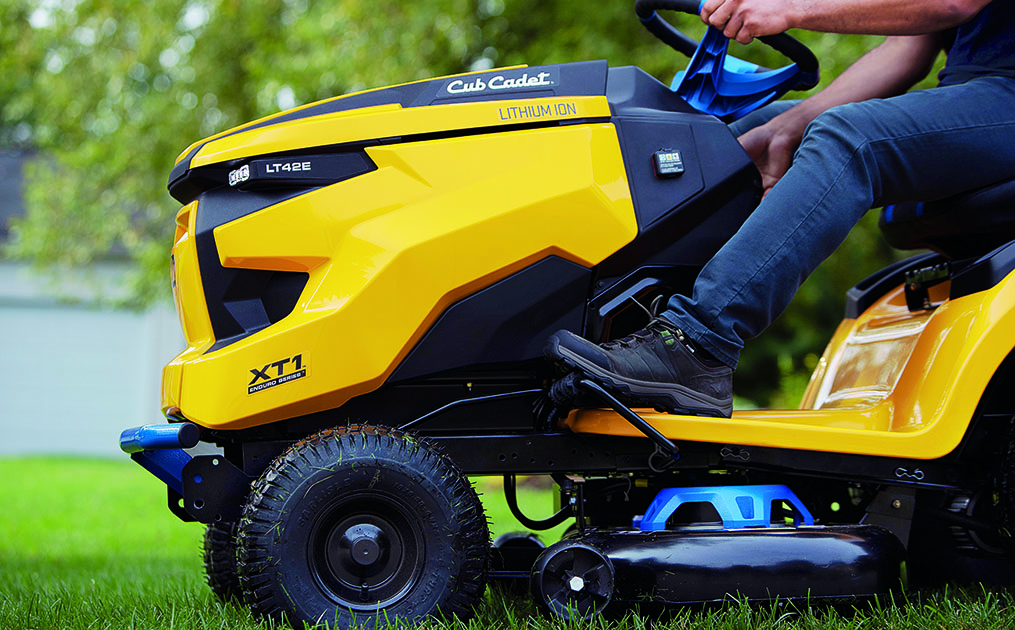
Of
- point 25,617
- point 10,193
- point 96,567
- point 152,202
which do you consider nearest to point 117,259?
point 10,193

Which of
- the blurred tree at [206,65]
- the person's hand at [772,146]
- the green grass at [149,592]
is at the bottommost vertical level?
the green grass at [149,592]

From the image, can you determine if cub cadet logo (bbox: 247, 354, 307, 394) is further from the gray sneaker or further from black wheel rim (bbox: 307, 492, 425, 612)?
the gray sneaker

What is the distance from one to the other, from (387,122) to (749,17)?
0.79 meters

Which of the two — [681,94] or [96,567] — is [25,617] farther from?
[681,94]

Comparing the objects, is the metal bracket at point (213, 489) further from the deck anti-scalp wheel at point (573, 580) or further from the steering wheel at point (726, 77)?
the steering wheel at point (726, 77)

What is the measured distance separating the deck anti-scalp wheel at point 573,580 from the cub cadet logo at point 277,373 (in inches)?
23.9

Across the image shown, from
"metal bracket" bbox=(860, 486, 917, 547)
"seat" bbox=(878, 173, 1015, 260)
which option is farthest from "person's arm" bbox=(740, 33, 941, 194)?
"metal bracket" bbox=(860, 486, 917, 547)

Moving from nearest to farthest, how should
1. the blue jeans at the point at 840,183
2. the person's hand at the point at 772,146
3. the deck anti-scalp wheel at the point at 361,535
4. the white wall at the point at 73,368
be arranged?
1. the deck anti-scalp wheel at the point at 361,535
2. the blue jeans at the point at 840,183
3. the person's hand at the point at 772,146
4. the white wall at the point at 73,368

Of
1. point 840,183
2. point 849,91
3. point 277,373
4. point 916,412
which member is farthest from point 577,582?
point 849,91

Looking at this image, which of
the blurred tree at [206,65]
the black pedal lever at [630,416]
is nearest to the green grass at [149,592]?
the black pedal lever at [630,416]

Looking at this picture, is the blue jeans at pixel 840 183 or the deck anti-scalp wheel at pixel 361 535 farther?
the blue jeans at pixel 840 183

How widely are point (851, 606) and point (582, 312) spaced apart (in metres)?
0.81

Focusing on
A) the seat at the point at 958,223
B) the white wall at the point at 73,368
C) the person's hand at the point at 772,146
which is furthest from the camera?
the white wall at the point at 73,368

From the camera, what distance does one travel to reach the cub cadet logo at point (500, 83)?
209 cm
